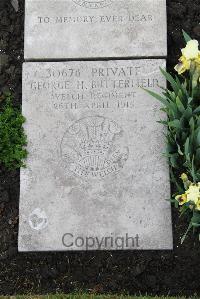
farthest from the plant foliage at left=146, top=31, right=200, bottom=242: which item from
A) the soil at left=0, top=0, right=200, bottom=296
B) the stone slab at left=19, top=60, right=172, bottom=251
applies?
the soil at left=0, top=0, right=200, bottom=296

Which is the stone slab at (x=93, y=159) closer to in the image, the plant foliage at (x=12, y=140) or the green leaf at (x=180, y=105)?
the plant foliage at (x=12, y=140)

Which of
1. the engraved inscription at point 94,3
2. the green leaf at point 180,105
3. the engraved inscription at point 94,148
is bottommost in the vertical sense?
the engraved inscription at point 94,148

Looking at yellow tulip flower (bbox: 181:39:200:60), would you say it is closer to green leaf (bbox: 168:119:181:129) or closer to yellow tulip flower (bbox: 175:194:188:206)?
green leaf (bbox: 168:119:181:129)

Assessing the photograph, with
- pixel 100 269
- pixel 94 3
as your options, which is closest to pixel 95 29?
pixel 94 3

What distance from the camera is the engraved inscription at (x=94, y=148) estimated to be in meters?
3.91

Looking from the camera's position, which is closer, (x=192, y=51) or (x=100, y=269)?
(x=192, y=51)

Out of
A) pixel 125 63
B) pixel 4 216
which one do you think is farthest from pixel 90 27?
pixel 4 216

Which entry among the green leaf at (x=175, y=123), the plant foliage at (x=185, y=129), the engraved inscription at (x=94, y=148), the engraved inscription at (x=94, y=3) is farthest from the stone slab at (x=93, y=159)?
the engraved inscription at (x=94, y=3)

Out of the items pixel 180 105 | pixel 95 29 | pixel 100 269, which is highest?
pixel 95 29

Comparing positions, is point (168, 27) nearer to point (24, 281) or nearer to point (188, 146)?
point (188, 146)

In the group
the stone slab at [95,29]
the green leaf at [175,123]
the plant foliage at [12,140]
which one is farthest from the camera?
the stone slab at [95,29]

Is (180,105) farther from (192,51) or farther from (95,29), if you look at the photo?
(95,29)

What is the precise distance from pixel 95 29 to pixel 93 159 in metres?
0.99

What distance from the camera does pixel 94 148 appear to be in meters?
3.94
